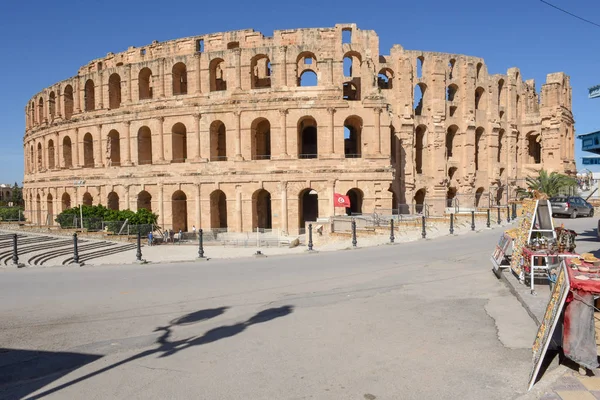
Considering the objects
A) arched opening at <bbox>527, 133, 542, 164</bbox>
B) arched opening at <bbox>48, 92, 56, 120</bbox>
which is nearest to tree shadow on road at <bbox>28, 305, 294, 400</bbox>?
arched opening at <bbox>48, 92, 56, 120</bbox>

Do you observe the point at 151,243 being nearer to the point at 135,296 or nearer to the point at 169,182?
the point at 169,182

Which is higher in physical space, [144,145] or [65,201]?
Answer: [144,145]

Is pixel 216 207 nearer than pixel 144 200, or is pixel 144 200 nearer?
pixel 216 207

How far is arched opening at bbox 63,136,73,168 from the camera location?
37.9m

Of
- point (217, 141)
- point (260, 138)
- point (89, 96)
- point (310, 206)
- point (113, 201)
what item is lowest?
point (310, 206)

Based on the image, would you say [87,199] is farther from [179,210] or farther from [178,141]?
[178,141]

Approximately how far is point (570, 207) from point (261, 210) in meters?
20.5

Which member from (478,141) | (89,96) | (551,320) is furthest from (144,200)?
(551,320)

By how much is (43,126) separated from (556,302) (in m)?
45.5

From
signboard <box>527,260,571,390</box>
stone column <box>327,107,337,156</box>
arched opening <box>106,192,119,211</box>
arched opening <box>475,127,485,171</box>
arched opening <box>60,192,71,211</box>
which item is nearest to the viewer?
signboard <box>527,260,571,390</box>

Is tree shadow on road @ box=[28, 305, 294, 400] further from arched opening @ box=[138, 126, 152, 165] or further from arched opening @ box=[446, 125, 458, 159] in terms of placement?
arched opening @ box=[446, 125, 458, 159]

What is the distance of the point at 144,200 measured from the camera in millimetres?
33312

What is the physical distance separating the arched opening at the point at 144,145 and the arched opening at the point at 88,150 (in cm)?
583

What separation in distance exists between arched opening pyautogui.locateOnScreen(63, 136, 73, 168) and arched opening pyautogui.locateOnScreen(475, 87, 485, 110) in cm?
3865
